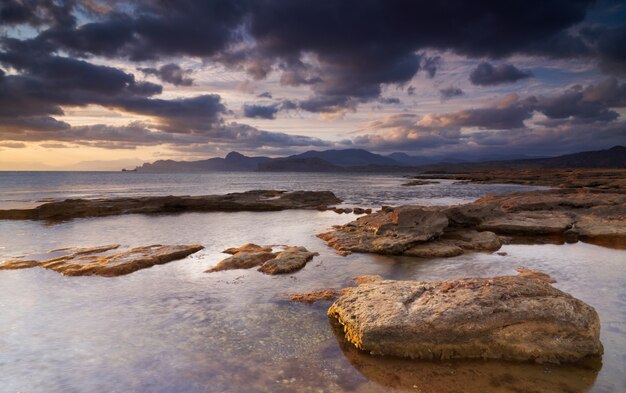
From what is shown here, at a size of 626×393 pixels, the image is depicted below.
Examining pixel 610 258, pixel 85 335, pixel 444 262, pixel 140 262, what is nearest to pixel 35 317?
pixel 85 335

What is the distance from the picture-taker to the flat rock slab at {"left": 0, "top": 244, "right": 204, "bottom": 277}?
57.1 feet

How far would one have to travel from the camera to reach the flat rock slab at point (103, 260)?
1739cm

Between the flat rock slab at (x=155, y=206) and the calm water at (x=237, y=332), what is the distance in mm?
24308

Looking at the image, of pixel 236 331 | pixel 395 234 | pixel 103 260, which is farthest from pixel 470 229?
pixel 103 260

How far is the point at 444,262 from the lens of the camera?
18469mm

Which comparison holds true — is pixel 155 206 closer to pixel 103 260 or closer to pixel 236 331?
pixel 103 260

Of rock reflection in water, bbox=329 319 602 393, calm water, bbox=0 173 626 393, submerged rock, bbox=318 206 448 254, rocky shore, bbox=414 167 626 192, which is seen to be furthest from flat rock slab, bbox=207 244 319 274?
rocky shore, bbox=414 167 626 192

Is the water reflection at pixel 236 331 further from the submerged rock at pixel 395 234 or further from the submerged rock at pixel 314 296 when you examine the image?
the submerged rock at pixel 395 234

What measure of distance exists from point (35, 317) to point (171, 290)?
15.1ft

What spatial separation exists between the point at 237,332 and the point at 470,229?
20112mm

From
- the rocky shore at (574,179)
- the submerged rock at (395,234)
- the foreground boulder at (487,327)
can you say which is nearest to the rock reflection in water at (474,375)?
the foreground boulder at (487,327)

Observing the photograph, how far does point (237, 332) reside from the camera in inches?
426

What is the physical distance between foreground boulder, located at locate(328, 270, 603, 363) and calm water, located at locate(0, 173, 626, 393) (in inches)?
15.6

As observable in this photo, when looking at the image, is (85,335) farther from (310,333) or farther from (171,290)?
(310,333)
